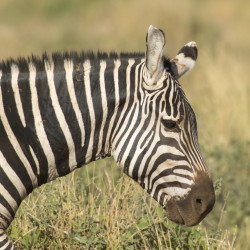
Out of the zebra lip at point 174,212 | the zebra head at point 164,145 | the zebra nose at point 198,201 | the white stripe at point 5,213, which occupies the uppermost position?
the zebra head at point 164,145

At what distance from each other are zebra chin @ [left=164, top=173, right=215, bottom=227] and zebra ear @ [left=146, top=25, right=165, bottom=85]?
2.65 feet

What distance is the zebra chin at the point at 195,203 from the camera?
5.66 metres

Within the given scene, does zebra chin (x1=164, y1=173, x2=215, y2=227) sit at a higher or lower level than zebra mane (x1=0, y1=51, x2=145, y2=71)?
lower

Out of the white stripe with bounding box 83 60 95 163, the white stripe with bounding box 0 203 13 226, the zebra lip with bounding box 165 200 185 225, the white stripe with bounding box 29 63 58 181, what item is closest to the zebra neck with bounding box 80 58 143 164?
the white stripe with bounding box 83 60 95 163

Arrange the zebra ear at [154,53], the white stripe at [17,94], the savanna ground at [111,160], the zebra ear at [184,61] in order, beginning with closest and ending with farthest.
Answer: the zebra ear at [154,53], the white stripe at [17,94], the zebra ear at [184,61], the savanna ground at [111,160]

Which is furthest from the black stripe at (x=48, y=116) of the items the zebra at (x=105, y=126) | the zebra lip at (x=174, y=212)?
the zebra lip at (x=174, y=212)

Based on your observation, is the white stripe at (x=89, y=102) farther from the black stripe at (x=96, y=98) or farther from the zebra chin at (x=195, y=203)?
the zebra chin at (x=195, y=203)

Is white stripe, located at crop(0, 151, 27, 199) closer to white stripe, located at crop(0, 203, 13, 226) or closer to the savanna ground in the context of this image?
white stripe, located at crop(0, 203, 13, 226)

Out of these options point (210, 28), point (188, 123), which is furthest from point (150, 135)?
point (210, 28)

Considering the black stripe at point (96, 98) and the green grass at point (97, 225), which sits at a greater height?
the black stripe at point (96, 98)

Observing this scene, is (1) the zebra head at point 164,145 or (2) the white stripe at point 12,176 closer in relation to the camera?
(2) the white stripe at point 12,176

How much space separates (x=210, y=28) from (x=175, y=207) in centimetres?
1791

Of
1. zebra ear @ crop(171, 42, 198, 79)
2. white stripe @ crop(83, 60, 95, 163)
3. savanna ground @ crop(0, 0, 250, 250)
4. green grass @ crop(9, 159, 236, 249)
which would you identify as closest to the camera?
white stripe @ crop(83, 60, 95, 163)

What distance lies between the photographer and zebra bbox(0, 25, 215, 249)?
563 centimetres
